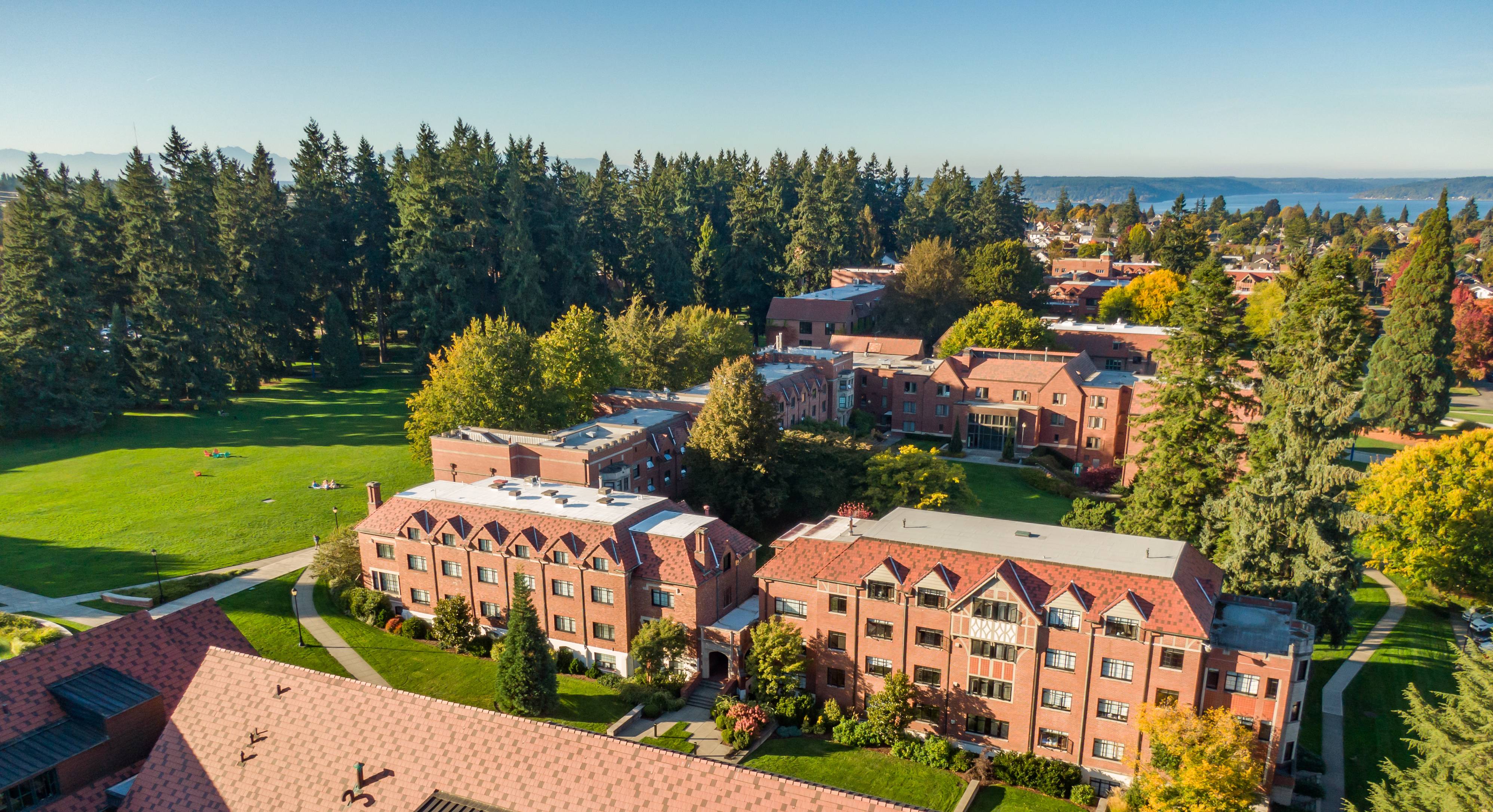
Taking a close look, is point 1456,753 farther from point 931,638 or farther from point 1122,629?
point 931,638

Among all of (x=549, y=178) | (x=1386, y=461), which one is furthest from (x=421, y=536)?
(x=549, y=178)

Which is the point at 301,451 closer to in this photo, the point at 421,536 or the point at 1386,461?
the point at 421,536

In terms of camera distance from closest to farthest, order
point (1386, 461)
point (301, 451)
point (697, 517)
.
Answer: point (697, 517), point (1386, 461), point (301, 451)

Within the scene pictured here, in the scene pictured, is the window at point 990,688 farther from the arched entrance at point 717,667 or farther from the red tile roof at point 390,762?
the red tile roof at point 390,762

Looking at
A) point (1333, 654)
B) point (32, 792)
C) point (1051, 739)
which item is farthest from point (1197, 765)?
point (32, 792)

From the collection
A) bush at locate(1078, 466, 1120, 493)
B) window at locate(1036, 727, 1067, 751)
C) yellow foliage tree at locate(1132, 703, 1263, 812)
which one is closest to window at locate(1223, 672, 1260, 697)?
yellow foliage tree at locate(1132, 703, 1263, 812)

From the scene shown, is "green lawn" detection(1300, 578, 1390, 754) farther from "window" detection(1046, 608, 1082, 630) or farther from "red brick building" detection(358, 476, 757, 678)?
"red brick building" detection(358, 476, 757, 678)
